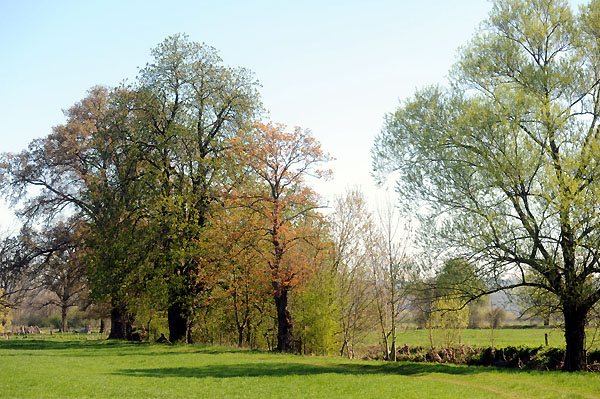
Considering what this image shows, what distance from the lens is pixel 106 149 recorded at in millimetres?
30953

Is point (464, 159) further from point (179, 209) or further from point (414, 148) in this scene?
point (179, 209)

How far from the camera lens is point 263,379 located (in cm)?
1645

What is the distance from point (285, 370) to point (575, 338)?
33.1ft

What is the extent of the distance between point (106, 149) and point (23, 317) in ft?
223

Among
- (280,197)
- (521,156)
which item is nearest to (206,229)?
(280,197)

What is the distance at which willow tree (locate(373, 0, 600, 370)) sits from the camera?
1642cm

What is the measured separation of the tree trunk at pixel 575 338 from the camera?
17.1 m

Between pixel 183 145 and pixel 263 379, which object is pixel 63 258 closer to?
pixel 183 145

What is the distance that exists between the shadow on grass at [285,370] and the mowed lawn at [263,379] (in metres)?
0.03

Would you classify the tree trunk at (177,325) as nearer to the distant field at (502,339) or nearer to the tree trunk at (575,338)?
the distant field at (502,339)

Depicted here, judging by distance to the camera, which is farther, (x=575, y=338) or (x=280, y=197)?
(x=280, y=197)

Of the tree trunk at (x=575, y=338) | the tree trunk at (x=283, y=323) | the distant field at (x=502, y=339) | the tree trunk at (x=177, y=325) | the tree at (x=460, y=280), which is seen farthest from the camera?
the tree trunk at (x=177, y=325)

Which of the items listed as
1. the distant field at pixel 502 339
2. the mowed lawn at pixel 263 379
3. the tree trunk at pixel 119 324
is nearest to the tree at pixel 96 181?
the tree trunk at pixel 119 324

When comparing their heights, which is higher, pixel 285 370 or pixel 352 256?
pixel 352 256
